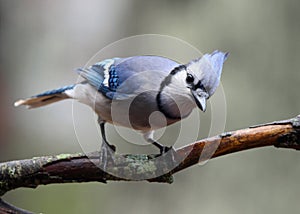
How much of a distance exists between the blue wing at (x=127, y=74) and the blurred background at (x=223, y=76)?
1.02 meters

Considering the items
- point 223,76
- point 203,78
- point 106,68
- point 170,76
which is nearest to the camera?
point 203,78

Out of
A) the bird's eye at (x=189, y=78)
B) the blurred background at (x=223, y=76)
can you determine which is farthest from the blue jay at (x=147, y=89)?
the blurred background at (x=223, y=76)

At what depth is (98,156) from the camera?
123cm

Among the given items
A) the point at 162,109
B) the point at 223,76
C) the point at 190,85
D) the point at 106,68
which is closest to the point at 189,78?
the point at 190,85

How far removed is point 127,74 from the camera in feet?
4.98

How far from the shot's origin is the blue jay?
4.05 ft

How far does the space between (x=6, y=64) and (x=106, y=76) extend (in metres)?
1.72

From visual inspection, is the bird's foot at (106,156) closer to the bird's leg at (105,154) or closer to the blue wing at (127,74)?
the bird's leg at (105,154)

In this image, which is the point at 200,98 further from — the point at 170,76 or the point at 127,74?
the point at 127,74

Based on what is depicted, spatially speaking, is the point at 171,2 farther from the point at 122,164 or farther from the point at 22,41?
the point at 122,164

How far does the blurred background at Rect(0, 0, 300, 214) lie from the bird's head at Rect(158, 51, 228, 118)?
1.23 m

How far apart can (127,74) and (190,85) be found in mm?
310

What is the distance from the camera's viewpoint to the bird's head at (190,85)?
122 cm

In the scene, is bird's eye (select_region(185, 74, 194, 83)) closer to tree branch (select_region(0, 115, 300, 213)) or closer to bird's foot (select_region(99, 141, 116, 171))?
tree branch (select_region(0, 115, 300, 213))
